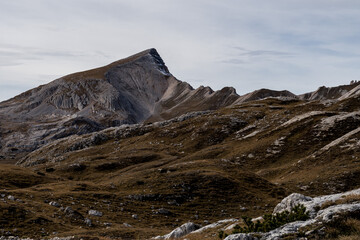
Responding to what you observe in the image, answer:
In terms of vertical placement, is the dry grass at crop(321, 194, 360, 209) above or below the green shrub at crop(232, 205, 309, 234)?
above

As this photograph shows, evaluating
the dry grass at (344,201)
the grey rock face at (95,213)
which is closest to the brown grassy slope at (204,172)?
the grey rock face at (95,213)

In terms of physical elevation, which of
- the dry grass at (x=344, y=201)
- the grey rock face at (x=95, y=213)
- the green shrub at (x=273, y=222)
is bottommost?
the grey rock face at (x=95, y=213)

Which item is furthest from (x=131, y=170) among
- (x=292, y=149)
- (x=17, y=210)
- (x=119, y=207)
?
(x=17, y=210)

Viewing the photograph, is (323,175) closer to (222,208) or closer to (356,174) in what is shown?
(356,174)

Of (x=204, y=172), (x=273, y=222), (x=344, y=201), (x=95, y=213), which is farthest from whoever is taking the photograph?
(x=204, y=172)

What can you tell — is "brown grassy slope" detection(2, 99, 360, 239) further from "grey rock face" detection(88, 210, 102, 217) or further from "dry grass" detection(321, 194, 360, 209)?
"dry grass" detection(321, 194, 360, 209)

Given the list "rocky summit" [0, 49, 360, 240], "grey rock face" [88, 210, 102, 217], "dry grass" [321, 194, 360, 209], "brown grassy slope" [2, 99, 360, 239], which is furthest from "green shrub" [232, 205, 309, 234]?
"grey rock face" [88, 210, 102, 217]

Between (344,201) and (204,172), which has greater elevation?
(344,201)

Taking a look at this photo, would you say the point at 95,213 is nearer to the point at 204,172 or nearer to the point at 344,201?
the point at 204,172

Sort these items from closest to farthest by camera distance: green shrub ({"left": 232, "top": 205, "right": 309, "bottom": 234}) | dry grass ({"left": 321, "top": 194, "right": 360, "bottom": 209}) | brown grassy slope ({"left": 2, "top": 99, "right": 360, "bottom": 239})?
green shrub ({"left": 232, "top": 205, "right": 309, "bottom": 234})
dry grass ({"left": 321, "top": 194, "right": 360, "bottom": 209})
brown grassy slope ({"left": 2, "top": 99, "right": 360, "bottom": 239})

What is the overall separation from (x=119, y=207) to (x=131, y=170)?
1419 inches

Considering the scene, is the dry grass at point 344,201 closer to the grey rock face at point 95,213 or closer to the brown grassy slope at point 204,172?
the brown grassy slope at point 204,172

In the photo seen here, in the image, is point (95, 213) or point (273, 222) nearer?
point (273, 222)

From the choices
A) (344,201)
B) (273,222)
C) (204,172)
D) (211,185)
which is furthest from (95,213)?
(344,201)
